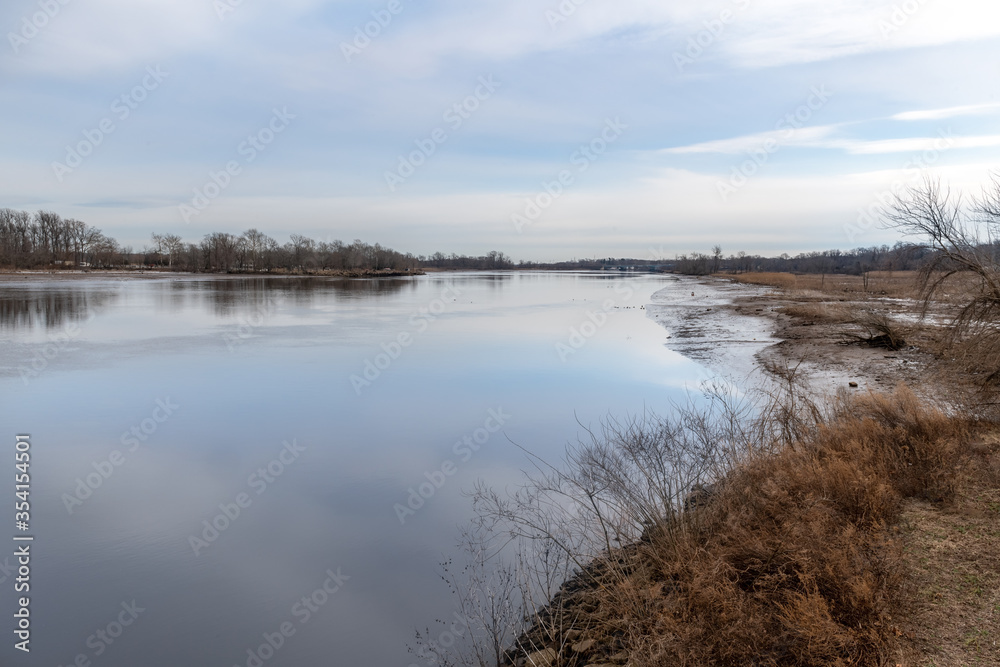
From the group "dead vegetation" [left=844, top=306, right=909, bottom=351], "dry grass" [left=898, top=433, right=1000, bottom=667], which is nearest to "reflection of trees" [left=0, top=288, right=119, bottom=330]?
"dry grass" [left=898, top=433, right=1000, bottom=667]

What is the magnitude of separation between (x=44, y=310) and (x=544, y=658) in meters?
35.7

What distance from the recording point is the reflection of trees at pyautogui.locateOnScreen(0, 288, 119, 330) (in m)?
25.8

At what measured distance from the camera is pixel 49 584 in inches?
246

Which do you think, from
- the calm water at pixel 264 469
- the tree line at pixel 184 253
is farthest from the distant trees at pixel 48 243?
the calm water at pixel 264 469

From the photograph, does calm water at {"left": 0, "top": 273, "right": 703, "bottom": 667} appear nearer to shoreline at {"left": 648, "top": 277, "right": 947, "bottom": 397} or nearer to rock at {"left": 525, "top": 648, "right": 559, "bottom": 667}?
rock at {"left": 525, "top": 648, "right": 559, "bottom": 667}

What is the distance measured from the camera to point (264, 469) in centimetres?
962

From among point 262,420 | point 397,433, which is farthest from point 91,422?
point 397,433

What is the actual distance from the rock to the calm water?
3.58 ft

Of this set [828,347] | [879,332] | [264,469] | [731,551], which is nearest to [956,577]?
[731,551]

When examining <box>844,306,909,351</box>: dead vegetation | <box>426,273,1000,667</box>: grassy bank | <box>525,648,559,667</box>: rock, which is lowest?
<box>525,648,559,667</box>: rock

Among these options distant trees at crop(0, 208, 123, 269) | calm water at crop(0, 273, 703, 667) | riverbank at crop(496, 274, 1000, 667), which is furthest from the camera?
distant trees at crop(0, 208, 123, 269)

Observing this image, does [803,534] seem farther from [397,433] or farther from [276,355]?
[276,355]

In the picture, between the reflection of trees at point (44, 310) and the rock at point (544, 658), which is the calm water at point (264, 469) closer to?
the rock at point (544, 658)

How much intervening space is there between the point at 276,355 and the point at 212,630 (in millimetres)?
14714
